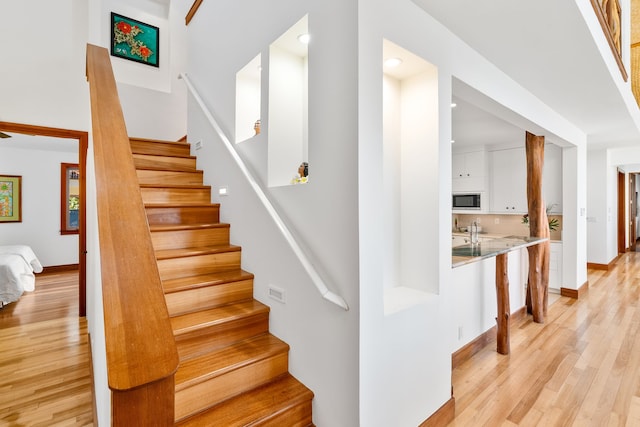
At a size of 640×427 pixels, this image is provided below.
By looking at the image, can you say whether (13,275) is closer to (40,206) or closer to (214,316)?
(40,206)

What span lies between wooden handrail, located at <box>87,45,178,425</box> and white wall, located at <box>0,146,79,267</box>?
690 centimetres

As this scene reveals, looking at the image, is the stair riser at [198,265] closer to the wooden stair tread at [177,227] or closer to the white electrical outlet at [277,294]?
the wooden stair tread at [177,227]

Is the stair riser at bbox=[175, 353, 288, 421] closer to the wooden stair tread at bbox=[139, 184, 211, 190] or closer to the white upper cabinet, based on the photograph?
the wooden stair tread at bbox=[139, 184, 211, 190]

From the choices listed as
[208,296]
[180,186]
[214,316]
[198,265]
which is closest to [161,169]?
[180,186]

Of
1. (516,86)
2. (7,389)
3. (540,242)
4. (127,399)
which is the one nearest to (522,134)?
(540,242)

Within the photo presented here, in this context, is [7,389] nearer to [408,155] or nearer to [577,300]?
[408,155]

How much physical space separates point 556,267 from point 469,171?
2.09 meters

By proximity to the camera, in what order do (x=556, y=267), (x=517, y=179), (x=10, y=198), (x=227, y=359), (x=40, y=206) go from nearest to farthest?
1. (x=227, y=359)
2. (x=556, y=267)
3. (x=517, y=179)
4. (x=10, y=198)
5. (x=40, y=206)

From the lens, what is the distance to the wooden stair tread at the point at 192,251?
211cm

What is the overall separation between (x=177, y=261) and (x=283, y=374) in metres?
1.04

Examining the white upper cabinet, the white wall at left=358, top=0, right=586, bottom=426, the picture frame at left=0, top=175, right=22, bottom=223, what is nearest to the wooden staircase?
the white wall at left=358, top=0, right=586, bottom=426

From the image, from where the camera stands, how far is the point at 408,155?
199 cm

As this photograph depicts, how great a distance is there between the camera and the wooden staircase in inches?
60.5

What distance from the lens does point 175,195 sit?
278 cm
